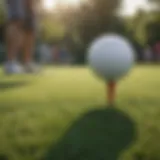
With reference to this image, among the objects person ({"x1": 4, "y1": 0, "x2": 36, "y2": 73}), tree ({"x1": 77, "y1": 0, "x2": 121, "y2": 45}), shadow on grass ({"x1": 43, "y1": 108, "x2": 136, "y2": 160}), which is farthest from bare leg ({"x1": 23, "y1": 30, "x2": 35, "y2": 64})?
shadow on grass ({"x1": 43, "y1": 108, "x2": 136, "y2": 160})

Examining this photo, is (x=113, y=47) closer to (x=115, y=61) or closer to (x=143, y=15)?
(x=115, y=61)

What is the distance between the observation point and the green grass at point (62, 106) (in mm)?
1676

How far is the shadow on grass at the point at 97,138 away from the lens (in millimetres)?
1667

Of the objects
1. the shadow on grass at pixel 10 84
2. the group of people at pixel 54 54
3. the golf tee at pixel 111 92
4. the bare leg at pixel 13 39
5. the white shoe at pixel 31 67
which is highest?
the bare leg at pixel 13 39

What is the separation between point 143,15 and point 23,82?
53 centimetres

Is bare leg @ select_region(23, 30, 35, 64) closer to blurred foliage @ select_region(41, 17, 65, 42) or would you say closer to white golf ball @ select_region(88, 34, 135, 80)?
blurred foliage @ select_region(41, 17, 65, 42)

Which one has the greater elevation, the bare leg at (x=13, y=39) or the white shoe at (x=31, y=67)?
the bare leg at (x=13, y=39)

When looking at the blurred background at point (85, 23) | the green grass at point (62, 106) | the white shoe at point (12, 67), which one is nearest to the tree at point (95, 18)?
the blurred background at point (85, 23)

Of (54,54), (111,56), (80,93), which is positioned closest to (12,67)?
(54,54)

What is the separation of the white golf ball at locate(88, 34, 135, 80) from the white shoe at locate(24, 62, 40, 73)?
0.21 metres

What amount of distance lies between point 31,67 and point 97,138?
37 cm

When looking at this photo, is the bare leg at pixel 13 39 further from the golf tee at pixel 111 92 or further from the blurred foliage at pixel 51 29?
the golf tee at pixel 111 92

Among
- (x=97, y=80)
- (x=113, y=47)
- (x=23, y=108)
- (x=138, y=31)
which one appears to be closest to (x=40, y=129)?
(x=23, y=108)

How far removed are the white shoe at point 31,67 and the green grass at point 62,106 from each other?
3 cm
